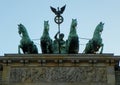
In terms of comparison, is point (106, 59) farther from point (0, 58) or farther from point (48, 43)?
point (0, 58)

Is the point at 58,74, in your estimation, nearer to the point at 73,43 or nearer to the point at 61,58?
the point at 61,58

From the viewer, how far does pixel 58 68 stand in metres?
24.9

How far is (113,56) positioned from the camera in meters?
24.8

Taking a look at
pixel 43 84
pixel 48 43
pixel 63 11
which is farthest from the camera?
pixel 63 11

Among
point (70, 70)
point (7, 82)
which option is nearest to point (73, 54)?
point (70, 70)

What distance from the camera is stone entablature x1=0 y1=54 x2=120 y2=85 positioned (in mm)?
24688

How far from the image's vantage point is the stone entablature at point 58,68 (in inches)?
972

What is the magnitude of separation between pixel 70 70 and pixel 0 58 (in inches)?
143

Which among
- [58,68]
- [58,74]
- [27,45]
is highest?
[27,45]

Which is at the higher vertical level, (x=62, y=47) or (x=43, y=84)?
(x=62, y=47)

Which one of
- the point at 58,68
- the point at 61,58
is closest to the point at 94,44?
the point at 61,58

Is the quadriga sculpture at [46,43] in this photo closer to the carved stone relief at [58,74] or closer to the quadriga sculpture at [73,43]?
the quadriga sculpture at [73,43]

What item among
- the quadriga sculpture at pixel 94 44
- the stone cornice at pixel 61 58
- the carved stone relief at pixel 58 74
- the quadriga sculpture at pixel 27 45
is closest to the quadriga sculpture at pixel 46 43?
the quadriga sculpture at pixel 27 45

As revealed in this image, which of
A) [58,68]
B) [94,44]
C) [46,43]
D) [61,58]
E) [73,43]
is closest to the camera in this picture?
[61,58]
